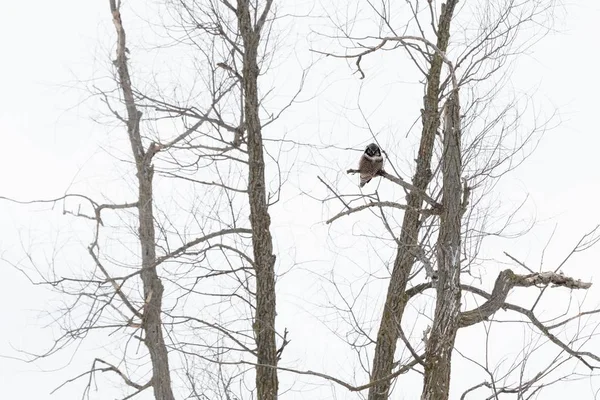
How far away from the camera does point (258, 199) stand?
27.5ft

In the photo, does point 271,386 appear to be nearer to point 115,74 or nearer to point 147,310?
point 147,310

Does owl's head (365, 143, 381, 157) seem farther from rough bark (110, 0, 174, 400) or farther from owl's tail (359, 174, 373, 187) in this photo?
rough bark (110, 0, 174, 400)

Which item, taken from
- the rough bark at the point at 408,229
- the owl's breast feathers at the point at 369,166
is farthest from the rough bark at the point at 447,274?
the rough bark at the point at 408,229

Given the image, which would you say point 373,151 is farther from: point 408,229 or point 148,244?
point 148,244

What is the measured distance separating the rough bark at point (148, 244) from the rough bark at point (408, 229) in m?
2.27

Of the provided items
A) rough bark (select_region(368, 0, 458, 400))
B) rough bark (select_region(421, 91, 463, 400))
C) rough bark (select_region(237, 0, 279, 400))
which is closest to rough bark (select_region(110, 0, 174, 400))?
rough bark (select_region(237, 0, 279, 400))

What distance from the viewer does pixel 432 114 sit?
334 inches

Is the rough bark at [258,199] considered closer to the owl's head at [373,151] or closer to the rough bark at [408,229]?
the rough bark at [408,229]

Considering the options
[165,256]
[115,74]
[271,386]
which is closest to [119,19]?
[115,74]

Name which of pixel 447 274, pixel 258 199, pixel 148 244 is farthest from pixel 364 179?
pixel 148 244

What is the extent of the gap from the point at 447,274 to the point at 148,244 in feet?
13.2

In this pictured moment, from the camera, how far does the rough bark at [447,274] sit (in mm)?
5750

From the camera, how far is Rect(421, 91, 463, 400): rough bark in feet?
18.9

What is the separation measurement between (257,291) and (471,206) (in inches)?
103
